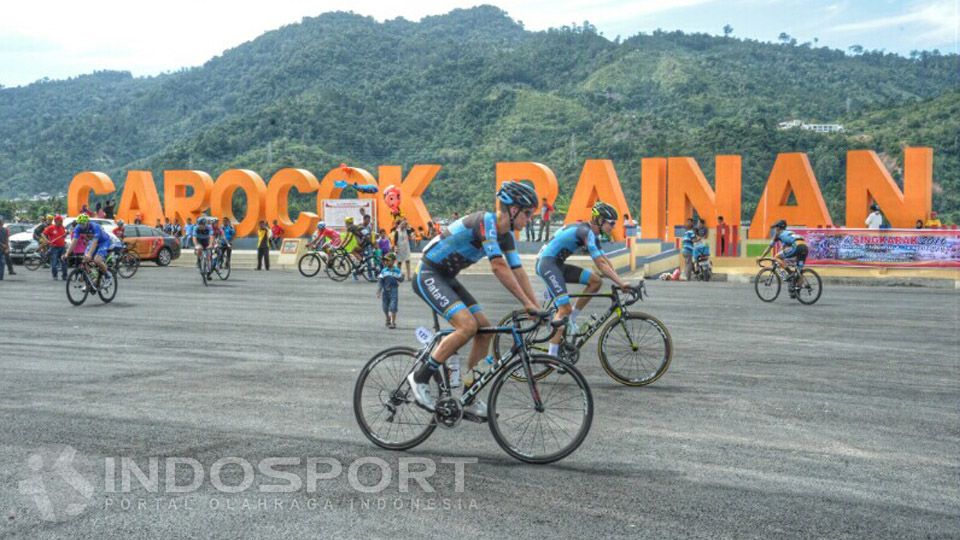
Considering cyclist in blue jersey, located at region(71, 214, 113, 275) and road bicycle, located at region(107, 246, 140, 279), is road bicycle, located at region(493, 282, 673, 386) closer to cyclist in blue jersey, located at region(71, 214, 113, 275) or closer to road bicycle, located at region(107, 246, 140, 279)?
cyclist in blue jersey, located at region(71, 214, 113, 275)

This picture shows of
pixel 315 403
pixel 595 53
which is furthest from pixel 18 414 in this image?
pixel 595 53

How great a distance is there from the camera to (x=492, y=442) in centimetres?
742

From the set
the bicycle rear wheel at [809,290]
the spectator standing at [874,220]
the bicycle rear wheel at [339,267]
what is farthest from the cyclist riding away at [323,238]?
the spectator standing at [874,220]

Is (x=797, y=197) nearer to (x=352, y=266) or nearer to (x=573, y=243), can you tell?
(x=352, y=266)

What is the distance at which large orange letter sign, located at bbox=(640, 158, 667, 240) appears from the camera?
35.8 metres

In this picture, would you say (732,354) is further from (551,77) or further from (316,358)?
(551,77)

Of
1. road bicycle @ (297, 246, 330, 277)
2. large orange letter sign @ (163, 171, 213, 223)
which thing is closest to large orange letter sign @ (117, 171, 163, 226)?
large orange letter sign @ (163, 171, 213, 223)

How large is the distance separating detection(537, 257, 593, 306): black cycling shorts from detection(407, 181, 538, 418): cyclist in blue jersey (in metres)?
3.17

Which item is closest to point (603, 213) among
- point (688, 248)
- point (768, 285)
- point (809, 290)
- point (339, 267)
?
point (809, 290)

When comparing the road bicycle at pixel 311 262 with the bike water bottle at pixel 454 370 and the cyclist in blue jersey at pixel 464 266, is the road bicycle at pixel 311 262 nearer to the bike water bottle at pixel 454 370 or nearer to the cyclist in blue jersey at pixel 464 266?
the cyclist in blue jersey at pixel 464 266

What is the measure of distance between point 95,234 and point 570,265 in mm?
12415

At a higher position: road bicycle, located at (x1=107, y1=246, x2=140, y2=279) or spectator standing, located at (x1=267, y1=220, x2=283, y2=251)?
spectator standing, located at (x1=267, y1=220, x2=283, y2=251)

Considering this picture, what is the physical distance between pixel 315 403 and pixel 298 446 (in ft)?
5.83

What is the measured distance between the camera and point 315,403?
8992 mm
